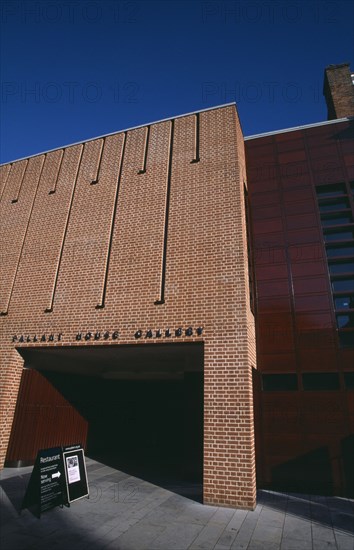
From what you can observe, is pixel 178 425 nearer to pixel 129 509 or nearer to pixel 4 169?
pixel 129 509

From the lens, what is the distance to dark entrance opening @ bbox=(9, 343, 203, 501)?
8.41 meters

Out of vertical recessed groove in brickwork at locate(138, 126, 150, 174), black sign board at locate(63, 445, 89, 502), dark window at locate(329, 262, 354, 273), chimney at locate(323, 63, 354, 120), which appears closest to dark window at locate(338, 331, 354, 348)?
dark window at locate(329, 262, 354, 273)

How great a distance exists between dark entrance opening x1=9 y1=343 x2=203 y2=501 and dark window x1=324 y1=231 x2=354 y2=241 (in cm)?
519

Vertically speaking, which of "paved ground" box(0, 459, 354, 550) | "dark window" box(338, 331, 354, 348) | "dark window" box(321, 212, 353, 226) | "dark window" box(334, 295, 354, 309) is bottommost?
"paved ground" box(0, 459, 354, 550)

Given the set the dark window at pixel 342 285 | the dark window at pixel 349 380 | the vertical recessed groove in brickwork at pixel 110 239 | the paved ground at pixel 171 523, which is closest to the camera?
the paved ground at pixel 171 523

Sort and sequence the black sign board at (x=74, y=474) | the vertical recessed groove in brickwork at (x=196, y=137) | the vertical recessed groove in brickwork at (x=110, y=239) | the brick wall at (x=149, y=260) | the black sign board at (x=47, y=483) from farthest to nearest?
1. the vertical recessed groove in brickwork at (x=196, y=137)
2. the vertical recessed groove in brickwork at (x=110, y=239)
3. the brick wall at (x=149, y=260)
4. the black sign board at (x=74, y=474)
5. the black sign board at (x=47, y=483)

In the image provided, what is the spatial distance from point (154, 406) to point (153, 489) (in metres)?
5.90

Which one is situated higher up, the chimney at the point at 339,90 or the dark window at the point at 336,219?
the chimney at the point at 339,90

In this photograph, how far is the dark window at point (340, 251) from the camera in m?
8.96

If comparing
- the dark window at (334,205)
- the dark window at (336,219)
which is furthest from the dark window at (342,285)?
the dark window at (334,205)

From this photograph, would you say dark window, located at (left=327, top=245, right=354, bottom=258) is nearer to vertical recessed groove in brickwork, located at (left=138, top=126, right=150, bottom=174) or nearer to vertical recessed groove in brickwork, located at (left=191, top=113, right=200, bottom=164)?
vertical recessed groove in brickwork, located at (left=191, top=113, right=200, bottom=164)

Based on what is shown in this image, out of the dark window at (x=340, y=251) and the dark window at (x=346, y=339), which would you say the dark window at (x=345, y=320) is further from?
the dark window at (x=340, y=251)

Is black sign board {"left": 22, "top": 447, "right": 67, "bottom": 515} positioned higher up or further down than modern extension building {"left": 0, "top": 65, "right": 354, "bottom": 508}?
further down

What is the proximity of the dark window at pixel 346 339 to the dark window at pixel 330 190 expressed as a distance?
4341 mm
